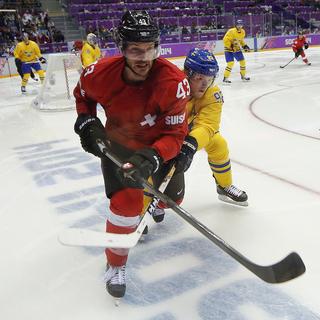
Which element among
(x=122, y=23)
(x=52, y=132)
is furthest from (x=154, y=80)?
(x=52, y=132)

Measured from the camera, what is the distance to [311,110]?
15.8 ft

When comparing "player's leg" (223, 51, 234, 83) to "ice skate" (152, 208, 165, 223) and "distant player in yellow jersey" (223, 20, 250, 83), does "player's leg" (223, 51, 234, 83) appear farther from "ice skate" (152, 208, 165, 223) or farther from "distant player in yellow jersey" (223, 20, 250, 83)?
"ice skate" (152, 208, 165, 223)

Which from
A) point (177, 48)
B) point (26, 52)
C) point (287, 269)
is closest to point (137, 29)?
point (287, 269)

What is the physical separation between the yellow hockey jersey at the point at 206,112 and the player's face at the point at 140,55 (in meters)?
0.59

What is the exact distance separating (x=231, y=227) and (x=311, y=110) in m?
3.14

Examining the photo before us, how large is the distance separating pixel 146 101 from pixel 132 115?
0.08 m

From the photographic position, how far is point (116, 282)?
1611 millimetres

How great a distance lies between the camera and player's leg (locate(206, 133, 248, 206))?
2.28 meters

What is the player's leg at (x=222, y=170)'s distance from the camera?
228cm

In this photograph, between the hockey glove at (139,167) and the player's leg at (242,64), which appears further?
the player's leg at (242,64)

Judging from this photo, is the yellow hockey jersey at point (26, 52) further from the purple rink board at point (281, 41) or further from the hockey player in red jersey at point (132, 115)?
the purple rink board at point (281, 41)

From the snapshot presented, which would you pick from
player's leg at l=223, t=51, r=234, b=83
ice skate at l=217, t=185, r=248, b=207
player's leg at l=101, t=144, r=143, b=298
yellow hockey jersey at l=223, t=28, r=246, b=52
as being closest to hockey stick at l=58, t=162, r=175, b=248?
player's leg at l=101, t=144, r=143, b=298

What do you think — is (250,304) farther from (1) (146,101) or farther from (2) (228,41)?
(2) (228,41)

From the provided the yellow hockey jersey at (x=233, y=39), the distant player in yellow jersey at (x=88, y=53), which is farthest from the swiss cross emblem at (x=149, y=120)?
the yellow hockey jersey at (x=233, y=39)
